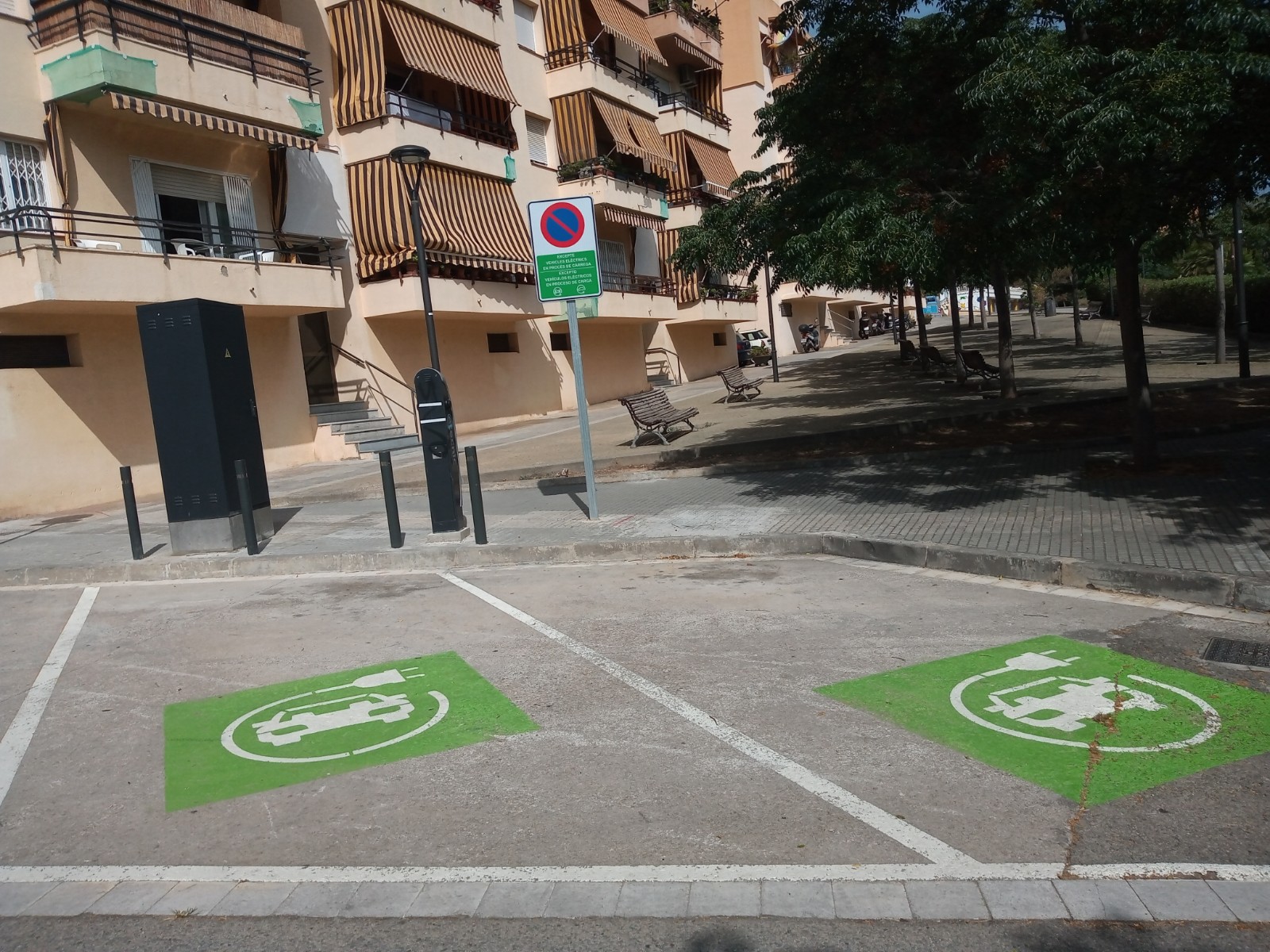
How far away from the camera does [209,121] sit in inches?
661

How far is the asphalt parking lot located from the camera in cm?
378

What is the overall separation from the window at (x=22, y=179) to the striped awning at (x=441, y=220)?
6.85 m

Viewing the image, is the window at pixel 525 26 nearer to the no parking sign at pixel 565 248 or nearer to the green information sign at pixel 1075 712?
the no parking sign at pixel 565 248

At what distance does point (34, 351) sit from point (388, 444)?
7.15m

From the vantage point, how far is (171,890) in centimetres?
361

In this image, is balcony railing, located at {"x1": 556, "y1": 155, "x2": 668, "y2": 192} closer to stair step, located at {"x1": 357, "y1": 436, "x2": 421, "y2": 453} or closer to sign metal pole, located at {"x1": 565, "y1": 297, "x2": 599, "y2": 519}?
stair step, located at {"x1": 357, "y1": 436, "x2": 421, "y2": 453}

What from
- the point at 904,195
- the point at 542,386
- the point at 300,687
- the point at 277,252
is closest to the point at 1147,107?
the point at 904,195

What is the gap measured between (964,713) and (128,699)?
15.9 ft

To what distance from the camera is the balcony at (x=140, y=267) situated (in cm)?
1401

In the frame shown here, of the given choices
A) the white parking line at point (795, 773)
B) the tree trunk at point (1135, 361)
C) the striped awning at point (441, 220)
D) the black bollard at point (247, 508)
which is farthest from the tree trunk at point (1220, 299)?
the white parking line at point (795, 773)

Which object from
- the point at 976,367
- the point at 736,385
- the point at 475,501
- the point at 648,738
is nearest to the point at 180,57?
the point at 475,501

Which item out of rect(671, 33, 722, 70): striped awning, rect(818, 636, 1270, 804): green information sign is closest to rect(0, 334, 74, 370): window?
rect(818, 636, 1270, 804): green information sign

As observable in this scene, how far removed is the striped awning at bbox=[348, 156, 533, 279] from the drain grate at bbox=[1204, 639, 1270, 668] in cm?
1816

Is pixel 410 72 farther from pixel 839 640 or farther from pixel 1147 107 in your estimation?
pixel 839 640
